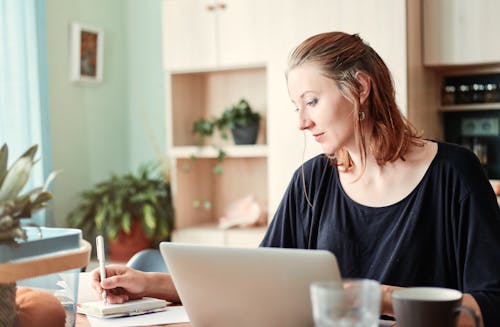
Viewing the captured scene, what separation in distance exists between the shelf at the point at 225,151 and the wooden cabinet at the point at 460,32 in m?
0.96

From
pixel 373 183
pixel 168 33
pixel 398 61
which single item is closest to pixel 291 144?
pixel 398 61

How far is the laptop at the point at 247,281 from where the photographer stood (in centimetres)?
124

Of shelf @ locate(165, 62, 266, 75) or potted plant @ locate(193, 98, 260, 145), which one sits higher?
shelf @ locate(165, 62, 266, 75)

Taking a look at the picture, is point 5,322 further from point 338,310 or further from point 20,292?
point 338,310

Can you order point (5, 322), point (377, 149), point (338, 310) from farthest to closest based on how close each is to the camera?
1. point (377, 149)
2. point (5, 322)
3. point (338, 310)

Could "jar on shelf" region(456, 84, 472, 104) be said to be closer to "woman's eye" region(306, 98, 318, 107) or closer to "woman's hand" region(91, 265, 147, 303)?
"woman's eye" region(306, 98, 318, 107)

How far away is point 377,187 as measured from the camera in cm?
187

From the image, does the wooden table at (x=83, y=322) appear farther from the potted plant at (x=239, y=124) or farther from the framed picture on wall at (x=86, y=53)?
the framed picture on wall at (x=86, y=53)

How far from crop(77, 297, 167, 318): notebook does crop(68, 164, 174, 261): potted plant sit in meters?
2.20

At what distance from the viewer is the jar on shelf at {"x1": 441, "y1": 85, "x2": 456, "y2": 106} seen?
3.77 m

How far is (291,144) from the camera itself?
3738 mm

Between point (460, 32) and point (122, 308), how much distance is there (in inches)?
94.1

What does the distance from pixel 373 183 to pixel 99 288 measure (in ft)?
2.35

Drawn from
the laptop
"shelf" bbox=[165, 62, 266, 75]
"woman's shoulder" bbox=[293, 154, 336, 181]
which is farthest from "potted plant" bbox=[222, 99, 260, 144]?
the laptop
